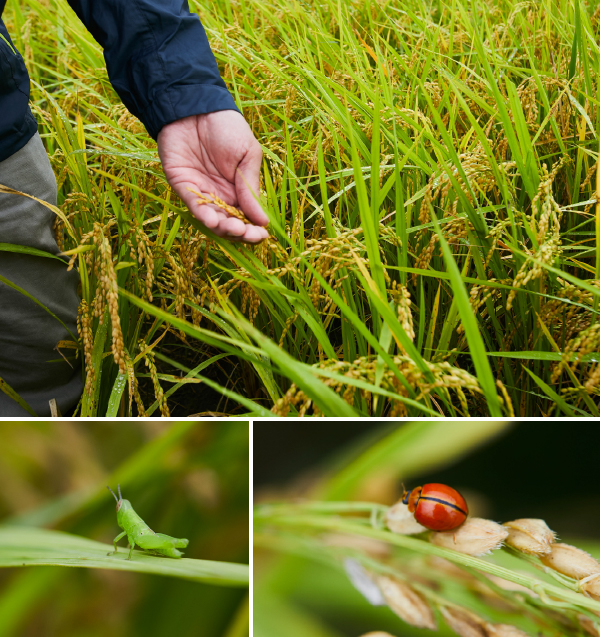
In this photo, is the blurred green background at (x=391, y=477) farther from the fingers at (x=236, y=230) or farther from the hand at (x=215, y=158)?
the hand at (x=215, y=158)

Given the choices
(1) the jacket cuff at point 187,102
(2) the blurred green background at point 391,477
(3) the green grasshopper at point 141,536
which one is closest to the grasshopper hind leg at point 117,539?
(3) the green grasshopper at point 141,536

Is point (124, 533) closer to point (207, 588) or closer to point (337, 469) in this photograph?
point (207, 588)

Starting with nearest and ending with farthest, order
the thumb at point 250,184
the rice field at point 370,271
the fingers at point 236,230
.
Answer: the rice field at point 370,271 < the fingers at point 236,230 < the thumb at point 250,184

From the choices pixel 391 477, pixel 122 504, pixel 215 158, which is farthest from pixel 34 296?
pixel 391 477

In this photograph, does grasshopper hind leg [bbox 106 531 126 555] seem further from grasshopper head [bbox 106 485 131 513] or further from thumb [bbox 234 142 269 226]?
thumb [bbox 234 142 269 226]

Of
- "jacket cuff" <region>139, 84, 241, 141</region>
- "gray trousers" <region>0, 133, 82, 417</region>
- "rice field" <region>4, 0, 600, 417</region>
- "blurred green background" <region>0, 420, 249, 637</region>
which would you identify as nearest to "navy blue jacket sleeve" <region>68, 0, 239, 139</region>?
"jacket cuff" <region>139, 84, 241, 141</region>
